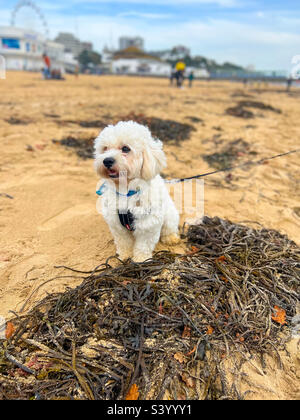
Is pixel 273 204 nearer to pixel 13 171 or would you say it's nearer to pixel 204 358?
pixel 204 358

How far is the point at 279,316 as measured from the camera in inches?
88.4

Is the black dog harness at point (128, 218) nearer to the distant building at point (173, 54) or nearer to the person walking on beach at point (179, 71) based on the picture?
the person walking on beach at point (179, 71)

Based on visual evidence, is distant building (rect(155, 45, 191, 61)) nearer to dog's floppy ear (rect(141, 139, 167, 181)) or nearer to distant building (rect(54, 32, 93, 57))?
distant building (rect(54, 32, 93, 57))

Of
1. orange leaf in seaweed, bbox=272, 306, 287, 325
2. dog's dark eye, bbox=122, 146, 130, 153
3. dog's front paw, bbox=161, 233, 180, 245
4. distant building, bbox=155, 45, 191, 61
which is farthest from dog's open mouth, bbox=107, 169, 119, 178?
distant building, bbox=155, 45, 191, 61

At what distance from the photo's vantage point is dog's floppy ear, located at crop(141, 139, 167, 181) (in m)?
2.44

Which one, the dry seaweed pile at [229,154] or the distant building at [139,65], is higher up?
the distant building at [139,65]

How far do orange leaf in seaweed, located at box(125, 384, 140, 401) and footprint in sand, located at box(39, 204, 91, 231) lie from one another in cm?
231

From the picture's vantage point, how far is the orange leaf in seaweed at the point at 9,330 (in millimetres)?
2074

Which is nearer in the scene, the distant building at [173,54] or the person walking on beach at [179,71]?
the person walking on beach at [179,71]

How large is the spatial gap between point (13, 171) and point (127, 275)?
3328 mm

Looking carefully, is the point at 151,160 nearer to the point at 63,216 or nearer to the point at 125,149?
the point at 125,149

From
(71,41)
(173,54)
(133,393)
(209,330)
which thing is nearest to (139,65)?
(173,54)

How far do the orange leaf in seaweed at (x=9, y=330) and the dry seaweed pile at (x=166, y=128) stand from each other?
5.66 meters

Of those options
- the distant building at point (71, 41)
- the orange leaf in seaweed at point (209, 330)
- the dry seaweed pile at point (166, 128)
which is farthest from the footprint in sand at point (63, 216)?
the distant building at point (71, 41)
